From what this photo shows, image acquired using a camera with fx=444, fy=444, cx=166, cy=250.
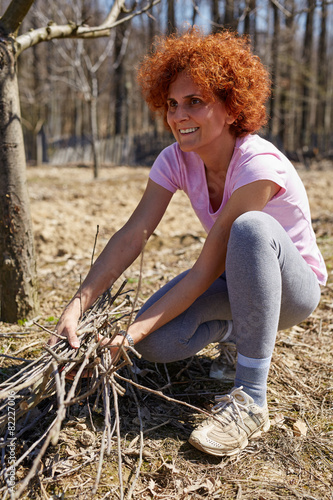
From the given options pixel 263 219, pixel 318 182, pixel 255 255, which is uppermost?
pixel 263 219

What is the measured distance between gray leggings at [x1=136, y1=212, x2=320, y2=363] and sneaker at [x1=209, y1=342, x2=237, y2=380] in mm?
248

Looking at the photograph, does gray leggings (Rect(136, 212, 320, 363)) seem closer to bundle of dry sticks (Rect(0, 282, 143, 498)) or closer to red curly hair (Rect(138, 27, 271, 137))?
bundle of dry sticks (Rect(0, 282, 143, 498))

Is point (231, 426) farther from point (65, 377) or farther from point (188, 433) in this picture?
point (65, 377)

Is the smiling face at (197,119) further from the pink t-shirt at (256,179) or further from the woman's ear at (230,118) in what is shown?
the pink t-shirt at (256,179)

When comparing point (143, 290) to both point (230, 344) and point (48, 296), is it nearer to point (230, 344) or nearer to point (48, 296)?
point (48, 296)

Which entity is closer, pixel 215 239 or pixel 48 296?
pixel 215 239

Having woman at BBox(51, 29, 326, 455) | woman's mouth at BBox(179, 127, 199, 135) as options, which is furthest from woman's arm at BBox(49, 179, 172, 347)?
woman's mouth at BBox(179, 127, 199, 135)

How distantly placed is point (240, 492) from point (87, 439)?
1.91 feet

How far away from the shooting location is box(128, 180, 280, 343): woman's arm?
176 centimetres

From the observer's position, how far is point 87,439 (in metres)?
1.67

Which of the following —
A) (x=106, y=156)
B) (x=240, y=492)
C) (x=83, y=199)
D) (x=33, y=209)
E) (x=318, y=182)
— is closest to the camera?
(x=240, y=492)

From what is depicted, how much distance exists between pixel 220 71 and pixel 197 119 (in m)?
0.23

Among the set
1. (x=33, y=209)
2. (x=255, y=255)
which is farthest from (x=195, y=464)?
(x=33, y=209)

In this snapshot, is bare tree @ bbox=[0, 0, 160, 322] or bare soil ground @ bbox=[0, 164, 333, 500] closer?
bare soil ground @ bbox=[0, 164, 333, 500]
